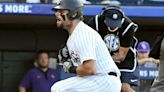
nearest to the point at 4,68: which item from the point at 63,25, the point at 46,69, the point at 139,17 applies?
the point at 46,69

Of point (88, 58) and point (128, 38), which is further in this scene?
point (128, 38)

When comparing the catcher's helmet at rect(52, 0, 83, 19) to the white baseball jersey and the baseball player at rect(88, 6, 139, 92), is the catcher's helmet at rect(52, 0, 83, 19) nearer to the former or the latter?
the white baseball jersey

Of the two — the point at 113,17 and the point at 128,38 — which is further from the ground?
the point at 113,17

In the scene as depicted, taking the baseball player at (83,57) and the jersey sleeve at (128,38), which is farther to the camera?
the jersey sleeve at (128,38)

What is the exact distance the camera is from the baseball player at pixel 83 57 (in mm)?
4227

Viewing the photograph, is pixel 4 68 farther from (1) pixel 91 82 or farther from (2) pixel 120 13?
(1) pixel 91 82

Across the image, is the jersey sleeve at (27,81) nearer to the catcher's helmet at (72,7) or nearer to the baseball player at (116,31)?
the baseball player at (116,31)

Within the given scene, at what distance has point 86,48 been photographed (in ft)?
13.8

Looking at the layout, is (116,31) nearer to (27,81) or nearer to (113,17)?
(113,17)

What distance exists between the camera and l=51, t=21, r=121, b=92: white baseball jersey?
4230 mm

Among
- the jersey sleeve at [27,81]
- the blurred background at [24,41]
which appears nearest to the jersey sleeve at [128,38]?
the jersey sleeve at [27,81]

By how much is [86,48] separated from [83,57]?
0.07 metres

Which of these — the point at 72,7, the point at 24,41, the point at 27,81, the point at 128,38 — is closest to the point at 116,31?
the point at 128,38

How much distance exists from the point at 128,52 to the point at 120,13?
1.37 ft
